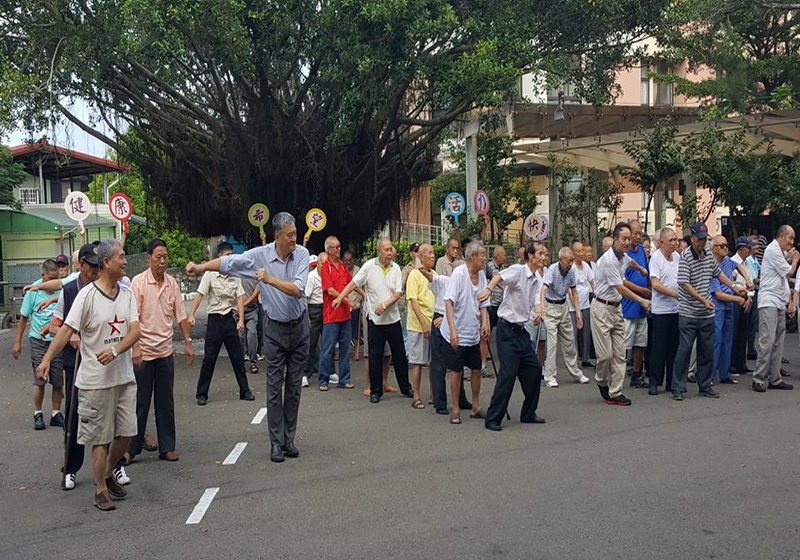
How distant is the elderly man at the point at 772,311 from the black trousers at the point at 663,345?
1063 millimetres

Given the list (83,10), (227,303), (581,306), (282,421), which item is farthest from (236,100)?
(282,421)

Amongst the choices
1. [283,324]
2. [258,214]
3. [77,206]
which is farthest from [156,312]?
[258,214]

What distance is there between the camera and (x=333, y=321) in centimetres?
1090

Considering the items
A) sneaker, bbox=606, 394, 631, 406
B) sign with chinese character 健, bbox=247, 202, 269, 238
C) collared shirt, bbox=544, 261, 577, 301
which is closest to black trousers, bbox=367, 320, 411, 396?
collared shirt, bbox=544, 261, 577, 301

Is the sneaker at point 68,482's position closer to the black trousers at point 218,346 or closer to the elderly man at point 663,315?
the black trousers at point 218,346

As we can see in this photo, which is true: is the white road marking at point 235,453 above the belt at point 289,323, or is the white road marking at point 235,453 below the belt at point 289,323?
below

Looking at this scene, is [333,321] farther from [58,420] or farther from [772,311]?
[772,311]

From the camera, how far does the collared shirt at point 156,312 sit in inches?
293

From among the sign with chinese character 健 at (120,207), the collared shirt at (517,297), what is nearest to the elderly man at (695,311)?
the collared shirt at (517,297)

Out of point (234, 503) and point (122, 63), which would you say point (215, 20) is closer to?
point (122, 63)

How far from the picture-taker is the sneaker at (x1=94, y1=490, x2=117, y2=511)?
5.98 m

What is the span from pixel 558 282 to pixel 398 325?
2372 mm

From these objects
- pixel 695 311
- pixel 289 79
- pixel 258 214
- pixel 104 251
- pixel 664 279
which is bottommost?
pixel 695 311

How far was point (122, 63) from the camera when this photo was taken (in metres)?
14.4
